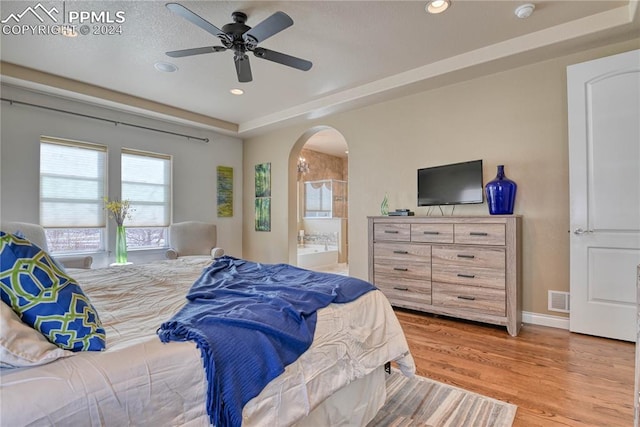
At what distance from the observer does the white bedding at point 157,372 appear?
776mm

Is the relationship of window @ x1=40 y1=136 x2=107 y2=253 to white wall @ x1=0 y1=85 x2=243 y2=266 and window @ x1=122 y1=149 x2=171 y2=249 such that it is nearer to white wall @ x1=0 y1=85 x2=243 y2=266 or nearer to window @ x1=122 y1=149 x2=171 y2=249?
white wall @ x1=0 y1=85 x2=243 y2=266

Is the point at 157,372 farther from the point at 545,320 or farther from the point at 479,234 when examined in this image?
the point at 545,320

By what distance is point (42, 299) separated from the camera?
3.05 ft

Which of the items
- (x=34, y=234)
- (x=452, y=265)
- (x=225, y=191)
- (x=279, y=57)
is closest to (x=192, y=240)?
(x=225, y=191)

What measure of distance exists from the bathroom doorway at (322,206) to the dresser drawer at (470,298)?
3809 mm

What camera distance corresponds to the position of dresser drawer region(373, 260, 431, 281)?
3406mm

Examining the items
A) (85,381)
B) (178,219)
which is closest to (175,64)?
(178,219)

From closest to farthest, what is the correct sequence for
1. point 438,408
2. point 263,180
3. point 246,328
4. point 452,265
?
point 246,328
point 438,408
point 452,265
point 263,180

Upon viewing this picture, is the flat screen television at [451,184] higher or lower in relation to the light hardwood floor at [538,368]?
higher

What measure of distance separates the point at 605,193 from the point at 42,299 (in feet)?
12.0

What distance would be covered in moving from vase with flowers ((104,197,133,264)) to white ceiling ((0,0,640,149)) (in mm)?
1331

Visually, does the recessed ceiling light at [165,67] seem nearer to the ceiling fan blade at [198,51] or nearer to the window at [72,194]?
the ceiling fan blade at [198,51]

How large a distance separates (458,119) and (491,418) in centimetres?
292

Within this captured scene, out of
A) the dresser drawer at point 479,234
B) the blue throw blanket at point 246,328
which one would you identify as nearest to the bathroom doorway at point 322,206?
the dresser drawer at point 479,234
